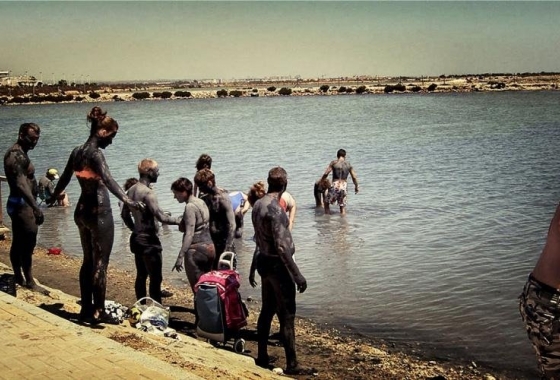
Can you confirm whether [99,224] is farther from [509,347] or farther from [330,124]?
[330,124]

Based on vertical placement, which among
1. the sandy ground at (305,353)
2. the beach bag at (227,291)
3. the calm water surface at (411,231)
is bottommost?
the calm water surface at (411,231)

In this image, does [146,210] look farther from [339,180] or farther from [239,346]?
[339,180]

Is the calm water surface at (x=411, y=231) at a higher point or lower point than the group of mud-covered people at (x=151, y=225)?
lower

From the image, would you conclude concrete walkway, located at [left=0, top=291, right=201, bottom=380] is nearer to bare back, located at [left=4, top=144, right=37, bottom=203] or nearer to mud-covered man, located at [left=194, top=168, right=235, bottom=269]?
bare back, located at [left=4, top=144, right=37, bottom=203]

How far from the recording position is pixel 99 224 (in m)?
6.59

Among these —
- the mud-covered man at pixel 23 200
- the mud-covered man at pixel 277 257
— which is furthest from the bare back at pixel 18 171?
the mud-covered man at pixel 277 257

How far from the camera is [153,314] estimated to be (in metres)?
7.61

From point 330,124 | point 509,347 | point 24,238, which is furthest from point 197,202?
point 330,124

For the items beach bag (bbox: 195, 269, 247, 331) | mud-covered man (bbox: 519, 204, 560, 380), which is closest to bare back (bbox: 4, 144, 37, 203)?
beach bag (bbox: 195, 269, 247, 331)

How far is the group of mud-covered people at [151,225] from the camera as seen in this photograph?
655cm

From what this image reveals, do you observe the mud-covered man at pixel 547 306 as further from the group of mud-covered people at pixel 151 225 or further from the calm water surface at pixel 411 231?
the calm water surface at pixel 411 231

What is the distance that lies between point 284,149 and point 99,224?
31598 millimetres

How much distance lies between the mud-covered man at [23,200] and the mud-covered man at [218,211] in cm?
181

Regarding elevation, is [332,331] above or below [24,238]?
below
